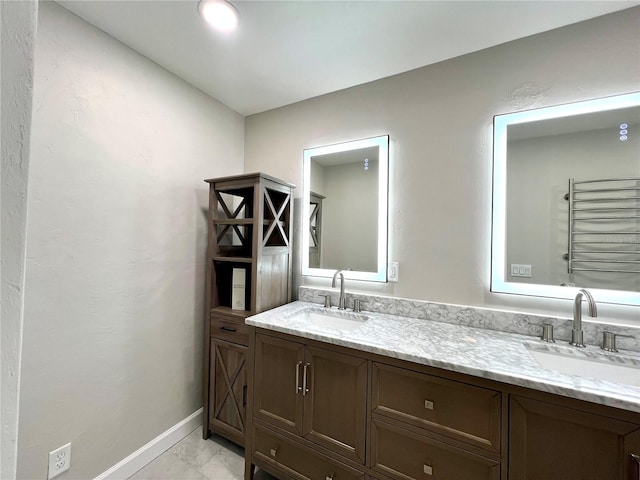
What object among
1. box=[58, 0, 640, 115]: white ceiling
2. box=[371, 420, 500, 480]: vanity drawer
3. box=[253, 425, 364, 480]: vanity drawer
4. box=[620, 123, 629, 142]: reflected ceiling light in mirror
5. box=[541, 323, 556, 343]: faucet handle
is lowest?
box=[253, 425, 364, 480]: vanity drawer

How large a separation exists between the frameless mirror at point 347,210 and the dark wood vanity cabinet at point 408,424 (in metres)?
0.73

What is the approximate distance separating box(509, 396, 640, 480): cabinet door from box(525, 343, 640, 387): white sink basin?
1.06 ft

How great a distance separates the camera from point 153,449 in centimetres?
166

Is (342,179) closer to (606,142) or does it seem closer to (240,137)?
(240,137)

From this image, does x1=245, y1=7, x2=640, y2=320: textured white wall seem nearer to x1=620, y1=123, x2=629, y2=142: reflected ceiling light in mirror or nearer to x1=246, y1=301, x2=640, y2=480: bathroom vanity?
x1=620, y1=123, x2=629, y2=142: reflected ceiling light in mirror

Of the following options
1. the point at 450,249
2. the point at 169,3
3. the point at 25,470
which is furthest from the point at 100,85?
the point at 450,249

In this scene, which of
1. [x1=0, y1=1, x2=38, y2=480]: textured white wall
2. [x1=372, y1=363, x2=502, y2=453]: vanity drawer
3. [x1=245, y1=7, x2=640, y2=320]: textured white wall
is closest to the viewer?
[x1=0, y1=1, x2=38, y2=480]: textured white wall

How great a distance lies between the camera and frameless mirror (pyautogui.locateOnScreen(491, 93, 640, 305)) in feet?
4.14

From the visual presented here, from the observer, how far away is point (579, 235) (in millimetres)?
1357

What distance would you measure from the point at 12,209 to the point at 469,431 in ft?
4.72

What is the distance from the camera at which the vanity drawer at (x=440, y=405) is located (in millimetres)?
995

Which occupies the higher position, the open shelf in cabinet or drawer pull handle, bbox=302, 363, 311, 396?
the open shelf in cabinet

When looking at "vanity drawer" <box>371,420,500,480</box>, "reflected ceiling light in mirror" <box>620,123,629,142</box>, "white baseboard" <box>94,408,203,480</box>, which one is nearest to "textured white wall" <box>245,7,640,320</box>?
"reflected ceiling light in mirror" <box>620,123,629,142</box>

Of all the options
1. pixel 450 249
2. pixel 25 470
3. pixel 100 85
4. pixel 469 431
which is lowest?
pixel 25 470
